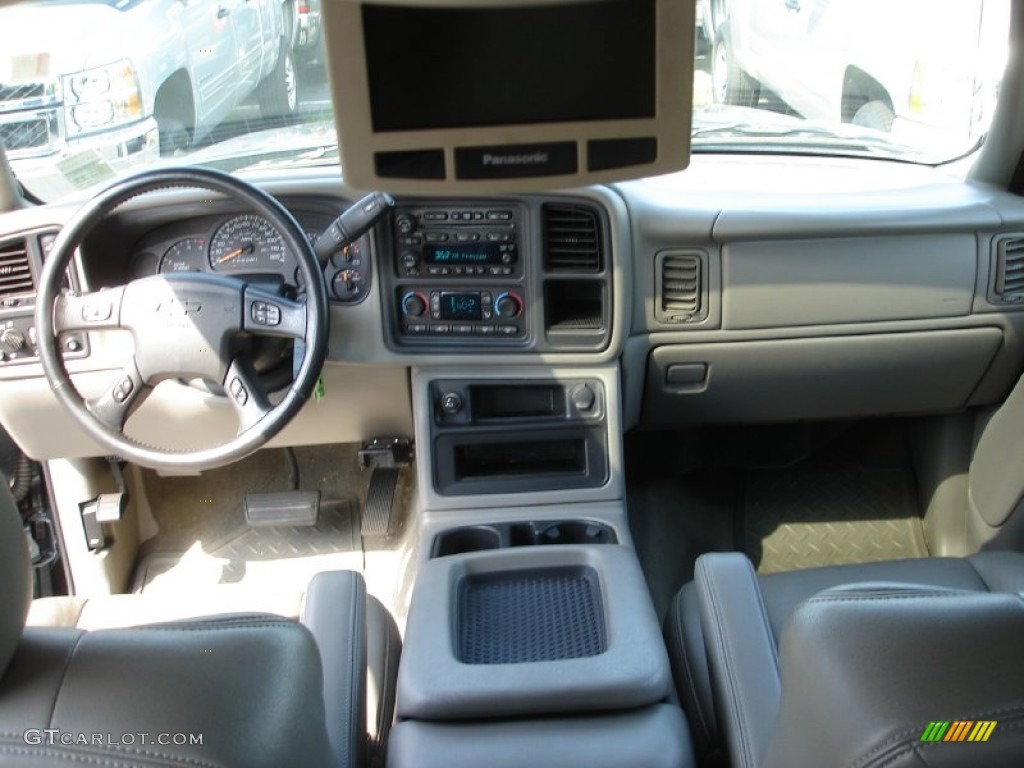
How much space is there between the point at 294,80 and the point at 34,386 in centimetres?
98

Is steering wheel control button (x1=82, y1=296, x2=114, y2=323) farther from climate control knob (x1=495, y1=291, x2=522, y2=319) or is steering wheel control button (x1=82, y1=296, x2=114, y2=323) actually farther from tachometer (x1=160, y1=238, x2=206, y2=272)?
climate control knob (x1=495, y1=291, x2=522, y2=319)

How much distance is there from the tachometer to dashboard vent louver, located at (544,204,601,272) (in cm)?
81

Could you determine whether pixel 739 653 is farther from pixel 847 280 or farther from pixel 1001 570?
pixel 847 280

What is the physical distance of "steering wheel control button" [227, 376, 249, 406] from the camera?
2.07 metres

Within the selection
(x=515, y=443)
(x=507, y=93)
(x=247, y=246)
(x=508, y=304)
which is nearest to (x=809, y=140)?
(x=508, y=304)

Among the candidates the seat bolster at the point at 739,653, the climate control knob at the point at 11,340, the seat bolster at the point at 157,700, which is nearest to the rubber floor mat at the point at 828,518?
the seat bolster at the point at 739,653

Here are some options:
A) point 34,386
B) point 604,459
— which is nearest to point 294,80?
point 34,386

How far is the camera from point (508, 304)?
2.38 metres

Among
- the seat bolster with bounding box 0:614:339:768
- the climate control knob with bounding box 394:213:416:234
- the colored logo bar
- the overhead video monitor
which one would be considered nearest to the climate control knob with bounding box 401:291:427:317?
the climate control knob with bounding box 394:213:416:234

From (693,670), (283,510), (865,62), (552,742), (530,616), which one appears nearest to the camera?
(552,742)

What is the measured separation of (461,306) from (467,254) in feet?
0.43

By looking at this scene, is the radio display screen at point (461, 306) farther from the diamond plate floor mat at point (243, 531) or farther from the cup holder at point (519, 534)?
the diamond plate floor mat at point (243, 531)

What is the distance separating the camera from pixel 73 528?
2750mm

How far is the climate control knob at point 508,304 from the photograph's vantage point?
2.37m
